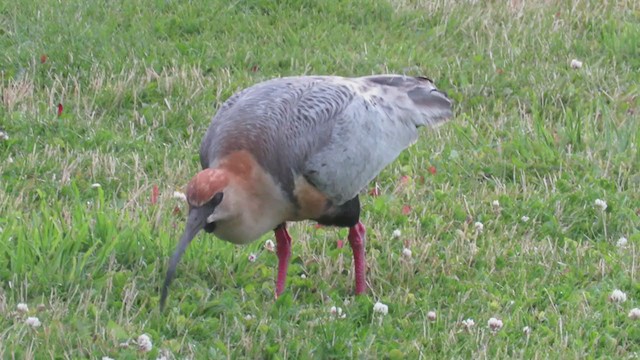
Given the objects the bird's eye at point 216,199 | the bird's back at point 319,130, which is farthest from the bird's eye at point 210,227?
the bird's back at point 319,130

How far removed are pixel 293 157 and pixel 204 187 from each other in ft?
1.99

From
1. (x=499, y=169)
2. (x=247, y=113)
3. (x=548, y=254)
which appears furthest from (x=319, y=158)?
(x=499, y=169)

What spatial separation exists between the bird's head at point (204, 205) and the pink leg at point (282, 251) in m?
0.72

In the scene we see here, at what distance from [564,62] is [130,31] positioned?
3131 mm

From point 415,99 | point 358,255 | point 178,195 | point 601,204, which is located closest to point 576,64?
point 601,204

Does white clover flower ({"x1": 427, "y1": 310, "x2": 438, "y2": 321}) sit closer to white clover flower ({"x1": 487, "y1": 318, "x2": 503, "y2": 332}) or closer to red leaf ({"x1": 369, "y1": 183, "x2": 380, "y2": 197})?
white clover flower ({"x1": 487, "y1": 318, "x2": 503, "y2": 332})

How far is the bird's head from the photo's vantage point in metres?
4.66

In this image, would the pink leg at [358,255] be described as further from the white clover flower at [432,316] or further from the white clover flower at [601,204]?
the white clover flower at [601,204]

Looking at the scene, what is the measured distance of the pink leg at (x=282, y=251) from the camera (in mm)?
5496

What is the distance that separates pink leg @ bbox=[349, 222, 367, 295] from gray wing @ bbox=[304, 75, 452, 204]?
9.5 inches

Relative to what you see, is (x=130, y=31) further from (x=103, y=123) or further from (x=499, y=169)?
(x=499, y=169)

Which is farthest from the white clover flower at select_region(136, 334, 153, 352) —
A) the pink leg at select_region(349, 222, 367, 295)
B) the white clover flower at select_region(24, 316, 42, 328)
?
the pink leg at select_region(349, 222, 367, 295)

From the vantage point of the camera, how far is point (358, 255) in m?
5.67

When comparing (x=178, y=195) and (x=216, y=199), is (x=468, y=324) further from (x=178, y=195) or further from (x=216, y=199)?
(x=178, y=195)
